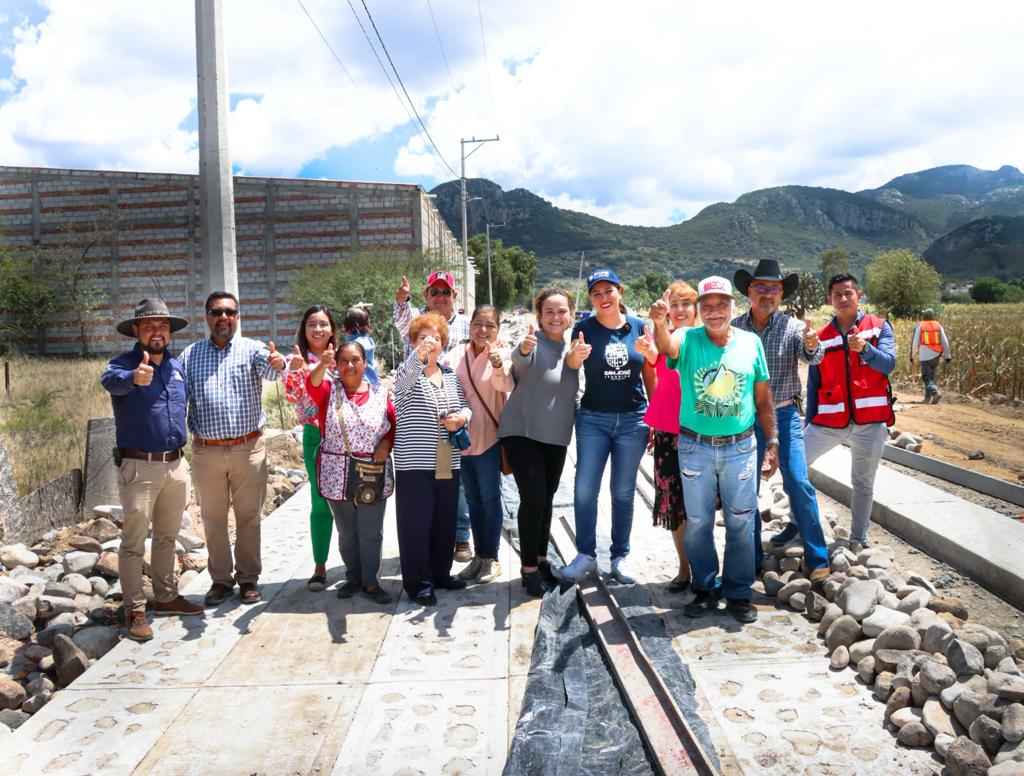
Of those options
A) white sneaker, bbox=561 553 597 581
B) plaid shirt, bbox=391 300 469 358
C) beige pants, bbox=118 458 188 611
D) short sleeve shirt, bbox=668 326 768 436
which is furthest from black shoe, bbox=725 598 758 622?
beige pants, bbox=118 458 188 611

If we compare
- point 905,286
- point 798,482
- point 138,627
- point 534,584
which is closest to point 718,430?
point 798,482

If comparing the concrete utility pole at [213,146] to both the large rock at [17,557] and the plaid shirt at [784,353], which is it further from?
the plaid shirt at [784,353]

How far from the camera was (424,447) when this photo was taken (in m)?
4.93

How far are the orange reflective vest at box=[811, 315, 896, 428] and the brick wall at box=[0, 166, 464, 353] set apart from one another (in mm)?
25284

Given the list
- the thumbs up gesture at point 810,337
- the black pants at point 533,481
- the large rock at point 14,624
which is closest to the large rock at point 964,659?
the thumbs up gesture at point 810,337

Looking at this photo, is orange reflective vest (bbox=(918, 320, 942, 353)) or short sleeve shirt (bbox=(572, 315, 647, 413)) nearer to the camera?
short sleeve shirt (bbox=(572, 315, 647, 413))

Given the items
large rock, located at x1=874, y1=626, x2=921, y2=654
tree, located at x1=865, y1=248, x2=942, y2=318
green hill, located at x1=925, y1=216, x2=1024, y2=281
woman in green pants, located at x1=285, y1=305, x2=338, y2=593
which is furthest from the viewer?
green hill, located at x1=925, y1=216, x2=1024, y2=281

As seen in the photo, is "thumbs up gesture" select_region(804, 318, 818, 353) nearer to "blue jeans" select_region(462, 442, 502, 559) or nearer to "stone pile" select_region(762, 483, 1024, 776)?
"stone pile" select_region(762, 483, 1024, 776)

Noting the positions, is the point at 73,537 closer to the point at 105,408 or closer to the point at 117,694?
the point at 117,694

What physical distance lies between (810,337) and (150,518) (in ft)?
15.0

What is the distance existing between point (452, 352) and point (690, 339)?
1.74 m

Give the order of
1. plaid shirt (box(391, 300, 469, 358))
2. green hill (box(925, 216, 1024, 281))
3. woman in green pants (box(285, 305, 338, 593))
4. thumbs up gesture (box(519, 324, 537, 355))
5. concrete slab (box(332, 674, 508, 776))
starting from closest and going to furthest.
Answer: concrete slab (box(332, 674, 508, 776)) → thumbs up gesture (box(519, 324, 537, 355)) → woman in green pants (box(285, 305, 338, 593)) → plaid shirt (box(391, 300, 469, 358)) → green hill (box(925, 216, 1024, 281))

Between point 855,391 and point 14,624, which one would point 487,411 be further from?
point 14,624

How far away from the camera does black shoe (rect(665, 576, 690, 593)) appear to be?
5164 millimetres
